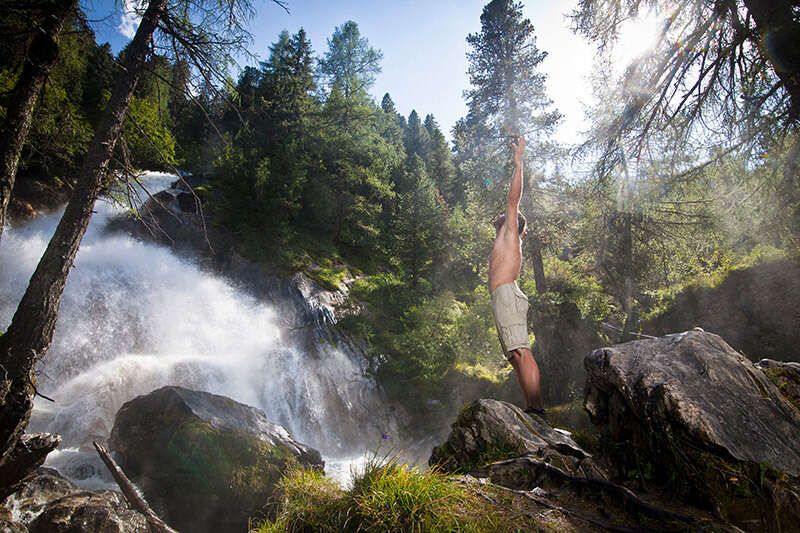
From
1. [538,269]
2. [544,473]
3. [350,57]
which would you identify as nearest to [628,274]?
[538,269]

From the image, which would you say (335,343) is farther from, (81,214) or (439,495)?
(439,495)

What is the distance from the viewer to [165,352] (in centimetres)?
1405

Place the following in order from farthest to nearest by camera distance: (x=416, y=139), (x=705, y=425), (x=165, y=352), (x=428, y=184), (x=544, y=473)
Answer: (x=416, y=139) < (x=428, y=184) < (x=165, y=352) < (x=544, y=473) < (x=705, y=425)

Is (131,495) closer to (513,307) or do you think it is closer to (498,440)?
(498,440)

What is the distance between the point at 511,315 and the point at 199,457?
7.28m

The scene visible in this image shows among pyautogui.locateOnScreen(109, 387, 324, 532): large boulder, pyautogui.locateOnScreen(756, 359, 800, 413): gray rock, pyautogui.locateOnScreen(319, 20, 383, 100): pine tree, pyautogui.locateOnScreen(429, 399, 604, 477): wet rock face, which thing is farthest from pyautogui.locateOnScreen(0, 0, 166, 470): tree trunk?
pyautogui.locateOnScreen(319, 20, 383, 100): pine tree

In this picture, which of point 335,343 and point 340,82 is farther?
point 340,82

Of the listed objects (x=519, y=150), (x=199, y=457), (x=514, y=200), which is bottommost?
(x=199, y=457)

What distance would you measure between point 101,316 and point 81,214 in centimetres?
1206

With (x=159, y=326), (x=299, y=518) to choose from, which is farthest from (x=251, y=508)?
(x=159, y=326)

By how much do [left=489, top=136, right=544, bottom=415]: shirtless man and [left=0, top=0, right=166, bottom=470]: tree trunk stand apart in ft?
16.4

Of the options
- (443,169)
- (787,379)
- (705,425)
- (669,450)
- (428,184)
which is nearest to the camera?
(705,425)

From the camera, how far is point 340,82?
3075 centimetres

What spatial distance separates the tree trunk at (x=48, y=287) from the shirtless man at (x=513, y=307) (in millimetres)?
4993
